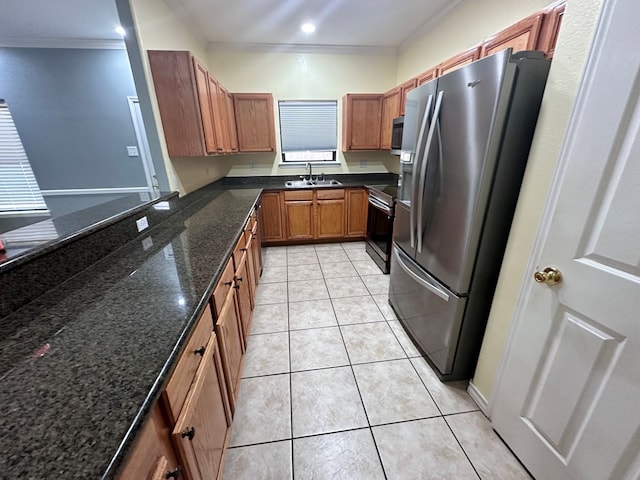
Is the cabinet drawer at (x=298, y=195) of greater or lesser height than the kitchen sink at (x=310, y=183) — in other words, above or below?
below

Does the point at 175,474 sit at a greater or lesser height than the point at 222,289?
lesser

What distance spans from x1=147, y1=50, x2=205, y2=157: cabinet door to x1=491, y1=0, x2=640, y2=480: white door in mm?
2408

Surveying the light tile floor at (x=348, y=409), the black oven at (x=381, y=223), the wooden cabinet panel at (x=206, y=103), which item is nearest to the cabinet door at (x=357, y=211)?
the black oven at (x=381, y=223)

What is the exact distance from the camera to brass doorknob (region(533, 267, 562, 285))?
97 cm

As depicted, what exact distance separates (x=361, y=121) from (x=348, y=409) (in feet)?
11.2

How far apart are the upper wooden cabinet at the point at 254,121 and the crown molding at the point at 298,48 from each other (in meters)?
0.58

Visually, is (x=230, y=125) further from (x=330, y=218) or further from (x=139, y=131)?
(x=330, y=218)

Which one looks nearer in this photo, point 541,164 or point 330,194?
point 541,164

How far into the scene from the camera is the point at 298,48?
11.4 ft

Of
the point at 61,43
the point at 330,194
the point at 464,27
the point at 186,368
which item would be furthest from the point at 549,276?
the point at 61,43

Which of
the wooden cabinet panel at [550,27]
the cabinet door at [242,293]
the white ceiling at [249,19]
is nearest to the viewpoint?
the wooden cabinet panel at [550,27]

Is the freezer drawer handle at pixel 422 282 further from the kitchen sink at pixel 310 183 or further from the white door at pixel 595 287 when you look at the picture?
the kitchen sink at pixel 310 183

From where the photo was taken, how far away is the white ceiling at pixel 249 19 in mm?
2365

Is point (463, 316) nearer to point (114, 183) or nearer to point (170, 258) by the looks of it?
point (170, 258)
